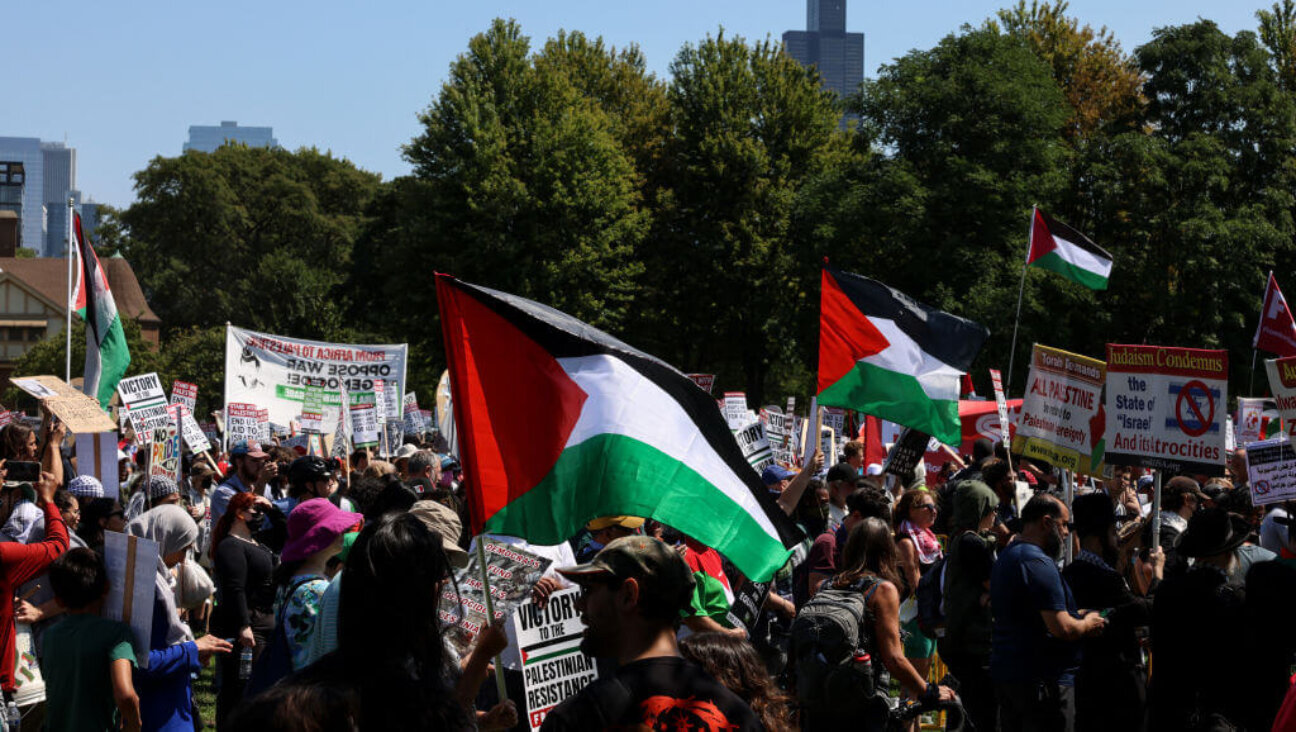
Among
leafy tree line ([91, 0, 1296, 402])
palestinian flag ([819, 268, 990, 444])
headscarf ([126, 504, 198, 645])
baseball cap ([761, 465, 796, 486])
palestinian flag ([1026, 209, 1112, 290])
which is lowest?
headscarf ([126, 504, 198, 645])

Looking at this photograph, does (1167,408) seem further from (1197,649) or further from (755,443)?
(1197,649)

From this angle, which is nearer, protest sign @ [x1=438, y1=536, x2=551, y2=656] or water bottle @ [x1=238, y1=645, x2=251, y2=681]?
protest sign @ [x1=438, y1=536, x2=551, y2=656]

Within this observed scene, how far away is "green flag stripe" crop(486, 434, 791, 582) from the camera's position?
4.93 m

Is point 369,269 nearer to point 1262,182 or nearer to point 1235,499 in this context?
point 1262,182

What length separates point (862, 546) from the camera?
265 inches

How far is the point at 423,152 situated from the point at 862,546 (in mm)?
42419

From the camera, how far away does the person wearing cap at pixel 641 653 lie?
3506mm

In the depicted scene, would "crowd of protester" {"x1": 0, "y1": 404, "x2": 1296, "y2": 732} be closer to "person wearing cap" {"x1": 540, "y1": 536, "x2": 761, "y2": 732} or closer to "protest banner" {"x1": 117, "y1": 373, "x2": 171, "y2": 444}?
"person wearing cap" {"x1": 540, "y1": 536, "x2": 761, "y2": 732}

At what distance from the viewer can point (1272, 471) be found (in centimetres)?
980

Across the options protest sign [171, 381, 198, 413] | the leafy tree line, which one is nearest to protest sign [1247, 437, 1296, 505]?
protest sign [171, 381, 198, 413]

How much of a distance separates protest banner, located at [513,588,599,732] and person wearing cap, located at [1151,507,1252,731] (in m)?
2.43

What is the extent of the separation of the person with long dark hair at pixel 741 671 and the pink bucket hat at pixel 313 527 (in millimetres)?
1638

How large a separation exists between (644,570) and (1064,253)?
16.1 meters

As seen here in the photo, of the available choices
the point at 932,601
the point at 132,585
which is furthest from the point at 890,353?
the point at 132,585
